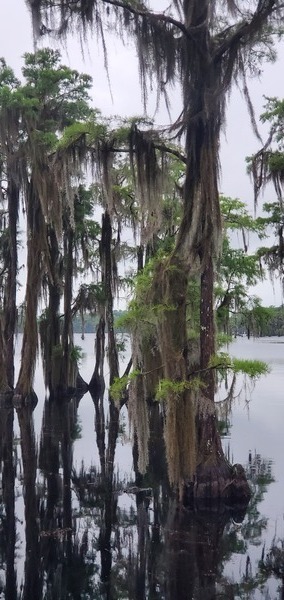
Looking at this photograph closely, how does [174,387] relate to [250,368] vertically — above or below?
below

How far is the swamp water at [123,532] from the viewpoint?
785cm

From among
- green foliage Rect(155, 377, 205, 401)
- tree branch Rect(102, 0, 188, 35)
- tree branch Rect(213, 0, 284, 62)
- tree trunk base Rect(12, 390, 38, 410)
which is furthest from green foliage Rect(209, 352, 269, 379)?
tree trunk base Rect(12, 390, 38, 410)

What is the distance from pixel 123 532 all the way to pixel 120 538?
0.25 meters

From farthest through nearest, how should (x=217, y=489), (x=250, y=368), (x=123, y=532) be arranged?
(x=217, y=489) < (x=250, y=368) < (x=123, y=532)

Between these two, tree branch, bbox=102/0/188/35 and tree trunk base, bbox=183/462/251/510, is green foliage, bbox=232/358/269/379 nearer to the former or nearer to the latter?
tree trunk base, bbox=183/462/251/510

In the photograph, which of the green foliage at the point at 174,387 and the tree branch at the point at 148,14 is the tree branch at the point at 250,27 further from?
the green foliage at the point at 174,387

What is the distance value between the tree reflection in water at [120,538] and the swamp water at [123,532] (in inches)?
0.6

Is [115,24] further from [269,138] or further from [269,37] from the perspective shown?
[269,138]

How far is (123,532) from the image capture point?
980 cm

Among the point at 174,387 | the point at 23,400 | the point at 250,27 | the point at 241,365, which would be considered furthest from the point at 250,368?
the point at 23,400

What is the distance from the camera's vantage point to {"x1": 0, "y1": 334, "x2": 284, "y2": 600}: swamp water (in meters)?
7.85

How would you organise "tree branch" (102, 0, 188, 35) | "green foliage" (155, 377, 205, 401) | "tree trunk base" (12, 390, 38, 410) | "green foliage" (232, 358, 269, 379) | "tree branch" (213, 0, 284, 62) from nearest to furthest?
"green foliage" (232, 358, 269, 379) < "green foliage" (155, 377, 205, 401) < "tree branch" (213, 0, 284, 62) < "tree branch" (102, 0, 188, 35) < "tree trunk base" (12, 390, 38, 410)

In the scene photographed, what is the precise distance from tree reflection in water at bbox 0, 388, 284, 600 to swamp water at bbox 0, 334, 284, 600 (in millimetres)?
15

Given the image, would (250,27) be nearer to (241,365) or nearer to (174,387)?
(241,365)
